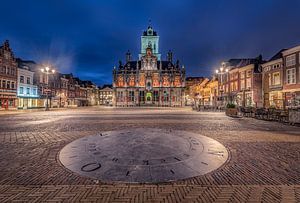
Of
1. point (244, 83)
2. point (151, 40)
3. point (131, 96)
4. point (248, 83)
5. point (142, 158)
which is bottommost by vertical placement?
point (142, 158)

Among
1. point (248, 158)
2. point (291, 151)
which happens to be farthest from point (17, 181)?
point (291, 151)

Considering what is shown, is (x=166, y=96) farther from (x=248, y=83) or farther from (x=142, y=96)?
(x=248, y=83)

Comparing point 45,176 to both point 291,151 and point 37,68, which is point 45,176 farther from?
point 37,68

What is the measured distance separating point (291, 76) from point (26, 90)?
58.0m

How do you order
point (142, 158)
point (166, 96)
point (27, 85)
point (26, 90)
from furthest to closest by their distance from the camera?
point (166, 96), point (27, 85), point (26, 90), point (142, 158)

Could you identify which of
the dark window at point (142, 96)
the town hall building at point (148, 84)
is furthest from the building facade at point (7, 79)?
the dark window at point (142, 96)

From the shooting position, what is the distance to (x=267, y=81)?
120 ft

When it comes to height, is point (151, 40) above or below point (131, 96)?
above

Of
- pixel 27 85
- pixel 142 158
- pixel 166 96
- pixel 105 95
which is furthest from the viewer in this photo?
pixel 105 95

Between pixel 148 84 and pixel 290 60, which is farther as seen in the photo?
pixel 148 84

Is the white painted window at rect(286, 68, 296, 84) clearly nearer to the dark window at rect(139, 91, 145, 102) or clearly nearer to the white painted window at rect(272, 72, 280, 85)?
the white painted window at rect(272, 72, 280, 85)

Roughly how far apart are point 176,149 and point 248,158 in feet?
8.06

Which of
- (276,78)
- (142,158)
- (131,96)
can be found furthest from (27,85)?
(276,78)

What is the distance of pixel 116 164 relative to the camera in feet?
17.4
